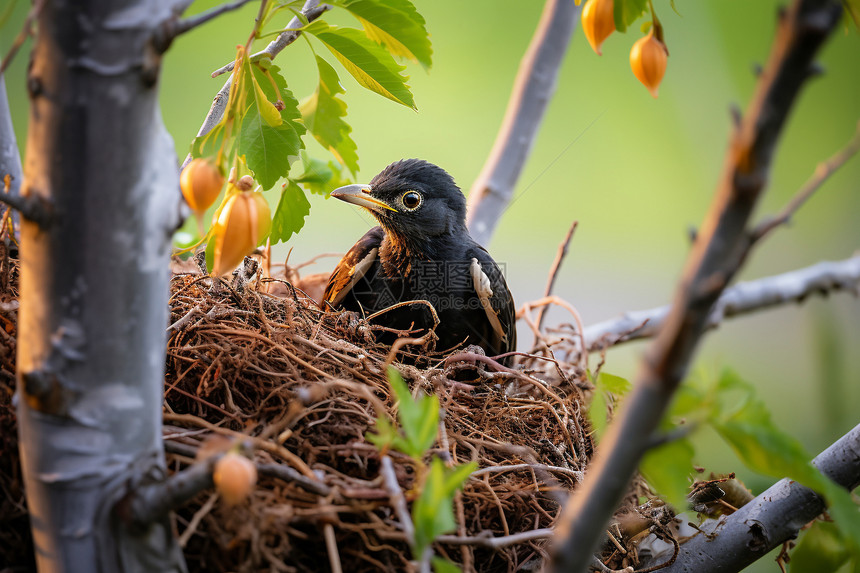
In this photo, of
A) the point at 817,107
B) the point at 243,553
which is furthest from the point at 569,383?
the point at 817,107

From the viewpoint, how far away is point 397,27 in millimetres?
1428

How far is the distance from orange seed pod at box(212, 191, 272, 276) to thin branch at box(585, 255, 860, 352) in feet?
2.30

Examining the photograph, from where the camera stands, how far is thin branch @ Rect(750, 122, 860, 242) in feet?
2.07

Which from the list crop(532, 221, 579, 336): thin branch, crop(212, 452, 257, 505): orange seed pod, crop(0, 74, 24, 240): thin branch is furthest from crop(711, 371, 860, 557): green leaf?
crop(0, 74, 24, 240): thin branch

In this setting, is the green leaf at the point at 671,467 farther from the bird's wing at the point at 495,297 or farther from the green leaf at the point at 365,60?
the bird's wing at the point at 495,297

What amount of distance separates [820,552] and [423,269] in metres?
1.46

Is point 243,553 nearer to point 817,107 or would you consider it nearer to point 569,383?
point 569,383

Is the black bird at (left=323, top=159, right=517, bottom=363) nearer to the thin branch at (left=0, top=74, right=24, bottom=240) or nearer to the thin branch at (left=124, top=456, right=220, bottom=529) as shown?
the thin branch at (left=0, top=74, right=24, bottom=240)

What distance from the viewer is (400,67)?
153 cm

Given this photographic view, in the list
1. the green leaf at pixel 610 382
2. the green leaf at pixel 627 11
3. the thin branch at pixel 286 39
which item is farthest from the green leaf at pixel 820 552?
the thin branch at pixel 286 39

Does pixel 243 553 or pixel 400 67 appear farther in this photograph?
pixel 400 67

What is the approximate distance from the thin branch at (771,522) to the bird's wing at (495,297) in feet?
3.29

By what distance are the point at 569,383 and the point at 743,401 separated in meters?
1.05

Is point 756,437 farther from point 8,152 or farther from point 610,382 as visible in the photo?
point 8,152
